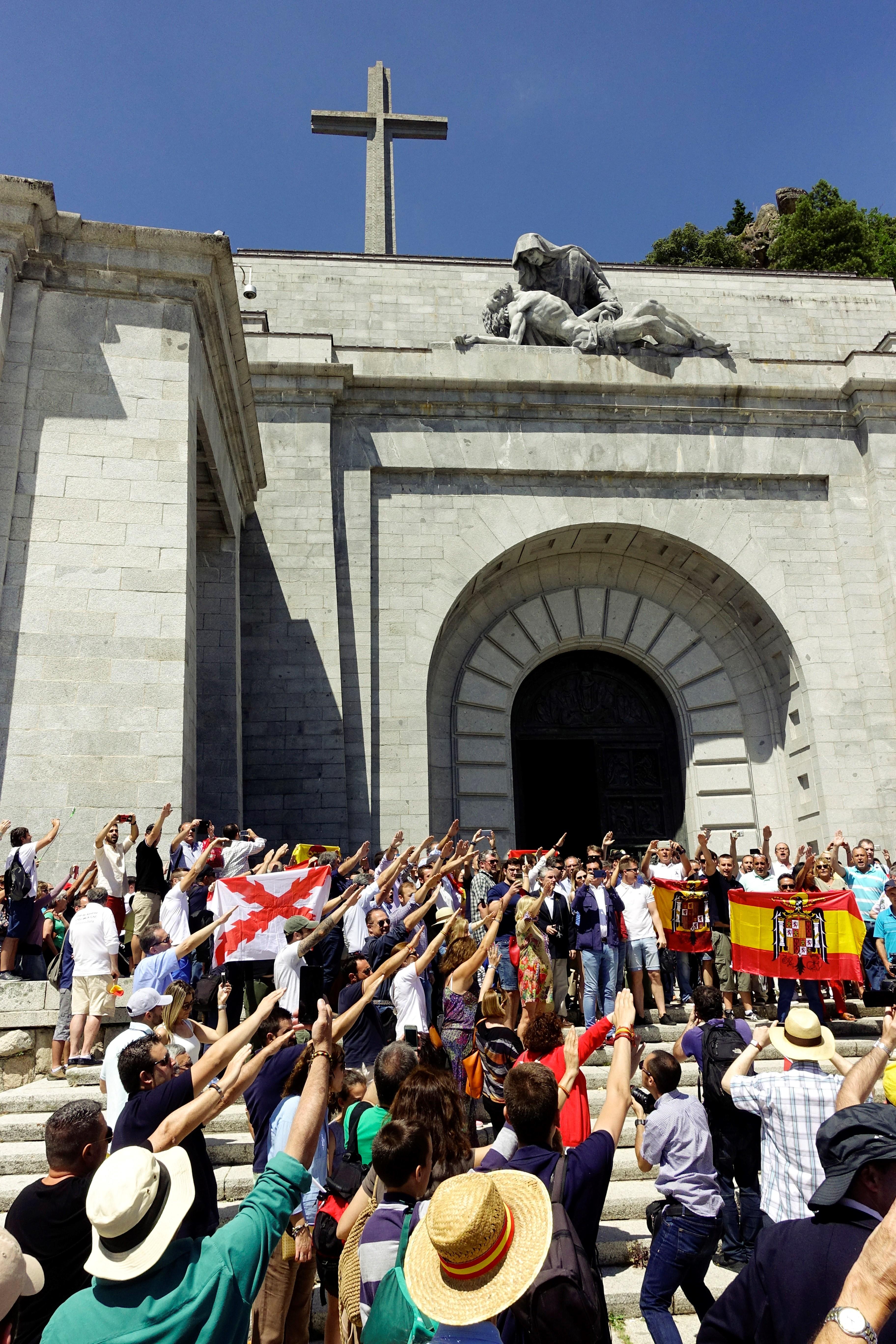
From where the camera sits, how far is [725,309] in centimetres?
2161

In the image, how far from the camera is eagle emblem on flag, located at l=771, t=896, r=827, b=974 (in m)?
9.77

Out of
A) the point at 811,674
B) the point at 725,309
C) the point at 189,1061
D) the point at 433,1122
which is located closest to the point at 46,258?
the point at 189,1061

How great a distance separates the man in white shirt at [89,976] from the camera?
7.84 meters

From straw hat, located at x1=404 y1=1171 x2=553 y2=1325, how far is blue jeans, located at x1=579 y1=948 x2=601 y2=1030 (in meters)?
7.33

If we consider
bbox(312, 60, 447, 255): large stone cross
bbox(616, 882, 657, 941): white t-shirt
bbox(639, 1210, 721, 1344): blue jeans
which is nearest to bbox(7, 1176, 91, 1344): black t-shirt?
bbox(639, 1210, 721, 1344): blue jeans

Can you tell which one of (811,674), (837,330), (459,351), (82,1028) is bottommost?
(82,1028)

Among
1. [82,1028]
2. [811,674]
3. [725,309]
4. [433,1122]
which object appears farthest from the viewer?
[725,309]

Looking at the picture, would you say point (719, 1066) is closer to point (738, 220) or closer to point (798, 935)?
point (798, 935)

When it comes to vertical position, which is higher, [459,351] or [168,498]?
[459,351]

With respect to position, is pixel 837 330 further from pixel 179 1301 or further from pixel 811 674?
pixel 179 1301

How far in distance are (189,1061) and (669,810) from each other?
12984 millimetres

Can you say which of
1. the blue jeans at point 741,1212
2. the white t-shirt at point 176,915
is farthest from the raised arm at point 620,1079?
the white t-shirt at point 176,915

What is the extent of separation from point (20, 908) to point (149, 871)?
1.18 m

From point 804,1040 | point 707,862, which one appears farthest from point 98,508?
point 804,1040
